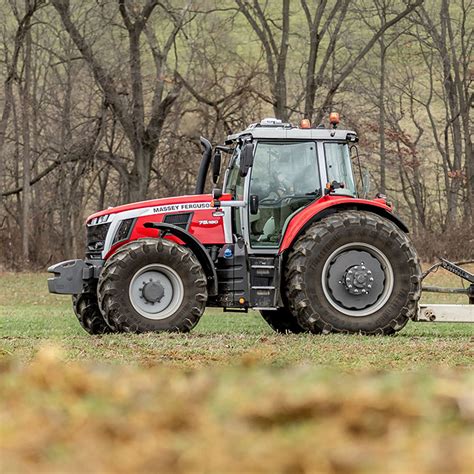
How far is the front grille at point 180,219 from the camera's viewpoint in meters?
13.5

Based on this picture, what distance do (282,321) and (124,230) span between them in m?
2.57

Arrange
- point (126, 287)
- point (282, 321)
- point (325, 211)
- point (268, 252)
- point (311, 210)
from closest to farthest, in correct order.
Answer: point (126, 287) → point (311, 210) → point (268, 252) → point (325, 211) → point (282, 321)

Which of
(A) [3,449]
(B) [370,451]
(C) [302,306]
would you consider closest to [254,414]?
(B) [370,451]

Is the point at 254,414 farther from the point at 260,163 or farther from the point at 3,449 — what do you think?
the point at 260,163

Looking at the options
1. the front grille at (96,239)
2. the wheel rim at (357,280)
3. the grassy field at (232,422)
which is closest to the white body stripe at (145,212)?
the front grille at (96,239)

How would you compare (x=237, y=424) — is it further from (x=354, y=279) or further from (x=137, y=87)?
(x=137, y=87)

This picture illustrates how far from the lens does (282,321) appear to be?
14.8 meters

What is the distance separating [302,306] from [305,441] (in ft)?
34.2

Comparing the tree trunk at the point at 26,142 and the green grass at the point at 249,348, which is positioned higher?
the tree trunk at the point at 26,142

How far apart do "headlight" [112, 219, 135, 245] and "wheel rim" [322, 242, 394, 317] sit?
8.15ft

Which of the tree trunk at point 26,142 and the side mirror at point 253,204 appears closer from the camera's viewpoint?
the side mirror at point 253,204

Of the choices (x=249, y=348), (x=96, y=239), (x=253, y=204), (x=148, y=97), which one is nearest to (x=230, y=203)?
(x=253, y=204)

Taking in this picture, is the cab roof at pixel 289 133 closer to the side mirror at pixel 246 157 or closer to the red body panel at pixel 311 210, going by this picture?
the side mirror at pixel 246 157

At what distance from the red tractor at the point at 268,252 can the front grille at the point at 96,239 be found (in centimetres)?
8
